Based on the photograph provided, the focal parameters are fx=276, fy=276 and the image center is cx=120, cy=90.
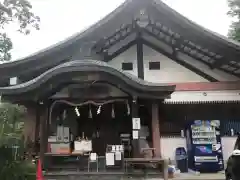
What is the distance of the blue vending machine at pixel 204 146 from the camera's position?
10.3 m

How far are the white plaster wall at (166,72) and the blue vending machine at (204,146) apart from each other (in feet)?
6.04

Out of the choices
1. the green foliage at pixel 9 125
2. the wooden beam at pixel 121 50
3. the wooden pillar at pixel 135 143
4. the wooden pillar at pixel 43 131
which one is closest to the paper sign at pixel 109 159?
the wooden pillar at pixel 135 143

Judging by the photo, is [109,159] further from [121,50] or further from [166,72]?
[121,50]

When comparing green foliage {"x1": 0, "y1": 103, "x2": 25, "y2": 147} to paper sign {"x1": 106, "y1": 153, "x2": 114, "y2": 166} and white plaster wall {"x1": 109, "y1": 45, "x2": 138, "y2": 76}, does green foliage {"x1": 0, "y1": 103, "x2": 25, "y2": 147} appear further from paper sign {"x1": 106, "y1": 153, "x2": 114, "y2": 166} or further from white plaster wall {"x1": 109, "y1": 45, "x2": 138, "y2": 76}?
white plaster wall {"x1": 109, "y1": 45, "x2": 138, "y2": 76}

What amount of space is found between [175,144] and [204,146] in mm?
1104

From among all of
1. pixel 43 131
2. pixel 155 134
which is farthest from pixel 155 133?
pixel 43 131

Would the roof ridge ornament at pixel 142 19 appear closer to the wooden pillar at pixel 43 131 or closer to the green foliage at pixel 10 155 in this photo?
the wooden pillar at pixel 43 131

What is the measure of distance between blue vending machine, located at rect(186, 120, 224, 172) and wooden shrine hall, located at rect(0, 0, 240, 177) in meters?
0.37

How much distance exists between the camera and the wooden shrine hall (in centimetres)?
827

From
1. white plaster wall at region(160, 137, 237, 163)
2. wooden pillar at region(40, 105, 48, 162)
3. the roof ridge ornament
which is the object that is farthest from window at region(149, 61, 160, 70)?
wooden pillar at region(40, 105, 48, 162)

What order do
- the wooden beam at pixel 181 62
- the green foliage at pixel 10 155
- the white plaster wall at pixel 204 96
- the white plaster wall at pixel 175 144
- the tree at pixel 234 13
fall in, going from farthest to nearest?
the tree at pixel 234 13 < the wooden beam at pixel 181 62 < the white plaster wall at pixel 204 96 < the white plaster wall at pixel 175 144 < the green foliage at pixel 10 155

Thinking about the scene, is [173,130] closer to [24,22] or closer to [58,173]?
[58,173]

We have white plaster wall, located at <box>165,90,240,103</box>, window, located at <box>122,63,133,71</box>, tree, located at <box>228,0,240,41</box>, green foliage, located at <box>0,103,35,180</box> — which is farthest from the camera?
tree, located at <box>228,0,240,41</box>

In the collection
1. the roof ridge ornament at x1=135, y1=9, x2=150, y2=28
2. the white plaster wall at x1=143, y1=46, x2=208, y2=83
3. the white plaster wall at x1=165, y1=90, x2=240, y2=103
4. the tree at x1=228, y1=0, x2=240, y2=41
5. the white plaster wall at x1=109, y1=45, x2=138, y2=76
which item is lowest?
the white plaster wall at x1=165, y1=90, x2=240, y2=103
